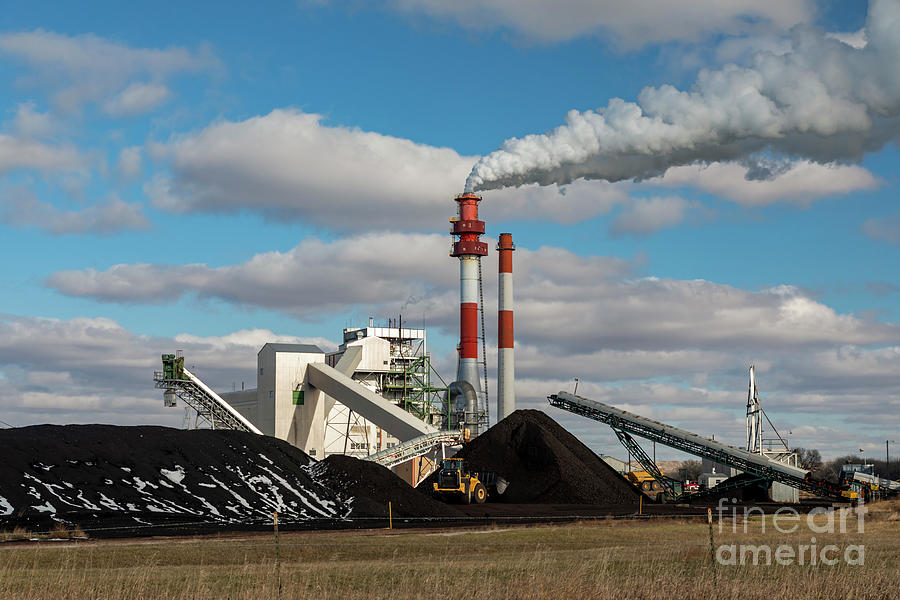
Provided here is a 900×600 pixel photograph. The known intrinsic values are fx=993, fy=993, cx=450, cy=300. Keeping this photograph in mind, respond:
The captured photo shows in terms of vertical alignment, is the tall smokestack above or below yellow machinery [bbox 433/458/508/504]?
above

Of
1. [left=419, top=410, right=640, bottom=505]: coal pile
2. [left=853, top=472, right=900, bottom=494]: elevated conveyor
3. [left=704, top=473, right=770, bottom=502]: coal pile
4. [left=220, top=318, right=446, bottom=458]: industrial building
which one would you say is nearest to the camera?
[left=419, top=410, right=640, bottom=505]: coal pile

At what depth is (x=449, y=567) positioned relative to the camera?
1877 cm

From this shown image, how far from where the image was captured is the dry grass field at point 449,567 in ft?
47.2

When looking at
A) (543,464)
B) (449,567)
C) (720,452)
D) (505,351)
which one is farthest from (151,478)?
(505,351)

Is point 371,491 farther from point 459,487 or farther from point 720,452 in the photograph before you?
point 720,452

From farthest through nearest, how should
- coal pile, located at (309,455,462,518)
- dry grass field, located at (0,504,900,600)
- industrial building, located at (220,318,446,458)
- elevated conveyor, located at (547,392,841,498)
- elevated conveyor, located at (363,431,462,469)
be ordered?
industrial building, located at (220,318,446,458), elevated conveyor, located at (363,431,462,469), elevated conveyor, located at (547,392,841,498), coal pile, located at (309,455,462,518), dry grass field, located at (0,504,900,600)

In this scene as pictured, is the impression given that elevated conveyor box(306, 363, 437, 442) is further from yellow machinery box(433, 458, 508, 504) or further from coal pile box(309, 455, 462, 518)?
coal pile box(309, 455, 462, 518)

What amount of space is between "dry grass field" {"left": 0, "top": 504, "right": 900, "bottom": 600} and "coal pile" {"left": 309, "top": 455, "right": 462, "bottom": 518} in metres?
7.67

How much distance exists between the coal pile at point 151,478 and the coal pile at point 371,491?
0.80 metres

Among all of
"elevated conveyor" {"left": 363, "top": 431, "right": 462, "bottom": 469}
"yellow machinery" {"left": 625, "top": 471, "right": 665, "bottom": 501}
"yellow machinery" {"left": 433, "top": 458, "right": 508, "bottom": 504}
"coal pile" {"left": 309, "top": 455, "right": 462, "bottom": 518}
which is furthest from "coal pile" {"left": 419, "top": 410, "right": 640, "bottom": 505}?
"coal pile" {"left": 309, "top": 455, "right": 462, "bottom": 518}

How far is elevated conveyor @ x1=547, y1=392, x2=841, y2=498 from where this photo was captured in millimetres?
53719

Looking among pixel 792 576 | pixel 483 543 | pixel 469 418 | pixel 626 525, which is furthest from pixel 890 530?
pixel 469 418

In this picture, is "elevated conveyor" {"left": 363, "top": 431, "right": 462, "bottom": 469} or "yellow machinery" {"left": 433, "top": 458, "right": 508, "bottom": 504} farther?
"elevated conveyor" {"left": 363, "top": 431, "right": 462, "bottom": 469}

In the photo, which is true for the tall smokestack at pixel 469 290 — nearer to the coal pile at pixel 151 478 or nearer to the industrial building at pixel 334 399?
the industrial building at pixel 334 399
